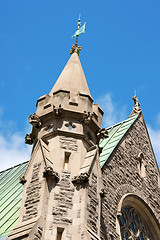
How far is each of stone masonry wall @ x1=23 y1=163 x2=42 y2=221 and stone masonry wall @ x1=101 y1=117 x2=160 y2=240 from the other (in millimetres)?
2406

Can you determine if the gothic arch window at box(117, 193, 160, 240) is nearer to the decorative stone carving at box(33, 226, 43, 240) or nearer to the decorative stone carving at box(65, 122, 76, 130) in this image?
the decorative stone carving at box(65, 122, 76, 130)

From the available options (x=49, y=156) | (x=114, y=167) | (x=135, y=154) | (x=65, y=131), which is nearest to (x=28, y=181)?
(x=49, y=156)

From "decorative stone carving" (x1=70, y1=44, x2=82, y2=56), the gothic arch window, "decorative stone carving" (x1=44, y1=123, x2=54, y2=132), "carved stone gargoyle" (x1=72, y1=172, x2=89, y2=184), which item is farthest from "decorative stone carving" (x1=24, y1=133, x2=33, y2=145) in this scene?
"decorative stone carving" (x1=70, y1=44, x2=82, y2=56)

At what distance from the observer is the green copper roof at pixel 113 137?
51.7ft

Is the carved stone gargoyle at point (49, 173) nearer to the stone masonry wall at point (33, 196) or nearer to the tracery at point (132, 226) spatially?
the stone masonry wall at point (33, 196)

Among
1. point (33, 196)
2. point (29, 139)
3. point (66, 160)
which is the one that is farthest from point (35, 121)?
point (33, 196)

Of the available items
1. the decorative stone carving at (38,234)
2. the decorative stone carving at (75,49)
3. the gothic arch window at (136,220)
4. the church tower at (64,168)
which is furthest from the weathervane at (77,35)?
the decorative stone carving at (38,234)

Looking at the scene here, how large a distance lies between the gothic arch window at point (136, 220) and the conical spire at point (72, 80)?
357cm

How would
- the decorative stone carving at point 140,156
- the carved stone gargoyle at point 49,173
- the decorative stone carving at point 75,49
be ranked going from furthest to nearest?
the decorative stone carving at point 140,156
the decorative stone carving at point 75,49
the carved stone gargoyle at point 49,173

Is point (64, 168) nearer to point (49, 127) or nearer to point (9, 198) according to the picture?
point (49, 127)

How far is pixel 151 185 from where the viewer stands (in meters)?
17.5

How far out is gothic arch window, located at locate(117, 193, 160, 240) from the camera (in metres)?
15.1

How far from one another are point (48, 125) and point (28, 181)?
1834mm

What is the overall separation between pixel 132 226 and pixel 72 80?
496cm
